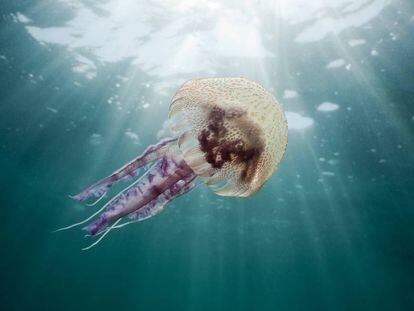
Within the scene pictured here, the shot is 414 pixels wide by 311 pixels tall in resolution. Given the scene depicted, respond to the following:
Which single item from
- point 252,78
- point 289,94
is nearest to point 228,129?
point 252,78

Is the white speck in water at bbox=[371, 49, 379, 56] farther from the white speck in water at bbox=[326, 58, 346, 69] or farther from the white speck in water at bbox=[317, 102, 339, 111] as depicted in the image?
the white speck in water at bbox=[317, 102, 339, 111]

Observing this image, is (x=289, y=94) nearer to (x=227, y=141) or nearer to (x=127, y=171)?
(x=227, y=141)

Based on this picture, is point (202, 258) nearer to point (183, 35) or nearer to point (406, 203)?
point (406, 203)

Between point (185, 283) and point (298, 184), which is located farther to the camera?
point (185, 283)

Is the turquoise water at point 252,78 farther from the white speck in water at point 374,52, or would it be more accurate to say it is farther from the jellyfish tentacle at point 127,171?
the jellyfish tentacle at point 127,171

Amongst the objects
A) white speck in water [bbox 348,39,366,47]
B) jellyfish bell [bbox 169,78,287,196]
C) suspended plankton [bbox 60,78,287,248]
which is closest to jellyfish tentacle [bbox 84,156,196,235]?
suspended plankton [bbox 60,78,287,248]

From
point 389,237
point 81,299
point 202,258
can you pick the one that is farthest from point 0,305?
point 389,237

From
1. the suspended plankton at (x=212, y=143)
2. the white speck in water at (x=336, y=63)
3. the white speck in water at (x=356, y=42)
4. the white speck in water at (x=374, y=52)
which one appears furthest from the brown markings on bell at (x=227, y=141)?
the white speck in water at (x=374, y=52)
